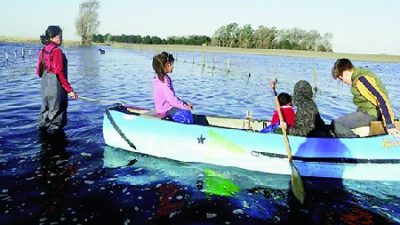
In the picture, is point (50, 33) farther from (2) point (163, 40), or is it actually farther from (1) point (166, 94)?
(2) point (163, 40)

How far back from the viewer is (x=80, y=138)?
10047 millimetres

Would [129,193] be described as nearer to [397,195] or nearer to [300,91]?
Answer: [300,91]

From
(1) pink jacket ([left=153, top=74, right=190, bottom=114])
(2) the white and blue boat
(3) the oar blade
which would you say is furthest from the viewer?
(1) pink jacket ([left=153, top=74, right=190, bottom=114])

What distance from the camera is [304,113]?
7402 millimetres

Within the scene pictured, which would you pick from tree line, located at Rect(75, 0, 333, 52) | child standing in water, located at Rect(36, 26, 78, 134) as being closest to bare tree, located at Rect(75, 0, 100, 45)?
tree line, located at Rect(75, 0, 333, 52)

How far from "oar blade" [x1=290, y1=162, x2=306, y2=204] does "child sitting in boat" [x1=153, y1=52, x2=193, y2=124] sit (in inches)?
111

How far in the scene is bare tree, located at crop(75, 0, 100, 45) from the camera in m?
116

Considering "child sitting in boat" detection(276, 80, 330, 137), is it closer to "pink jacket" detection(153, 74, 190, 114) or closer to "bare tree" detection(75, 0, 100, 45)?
"pink jacket" detection(153, 74, 190, 114)

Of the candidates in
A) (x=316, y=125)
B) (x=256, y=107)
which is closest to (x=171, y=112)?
(x=316, y=125)

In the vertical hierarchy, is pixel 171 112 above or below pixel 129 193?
above

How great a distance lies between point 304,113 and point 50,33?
239 inches

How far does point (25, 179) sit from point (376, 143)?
6.73 metres

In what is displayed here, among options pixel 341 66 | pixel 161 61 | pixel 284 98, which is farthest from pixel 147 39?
pixel 341 66

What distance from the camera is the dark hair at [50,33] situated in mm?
8727
